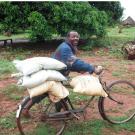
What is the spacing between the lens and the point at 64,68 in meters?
5.47

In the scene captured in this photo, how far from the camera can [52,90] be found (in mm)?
5258

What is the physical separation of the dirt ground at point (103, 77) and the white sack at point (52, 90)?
3.46 feet

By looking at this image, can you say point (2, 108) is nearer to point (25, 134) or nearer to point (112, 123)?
point (25, 134)

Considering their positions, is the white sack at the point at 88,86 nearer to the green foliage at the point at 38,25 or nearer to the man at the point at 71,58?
the man at the point at 71,58

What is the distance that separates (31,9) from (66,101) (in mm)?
8842

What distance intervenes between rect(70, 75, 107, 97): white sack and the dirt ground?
0.74m

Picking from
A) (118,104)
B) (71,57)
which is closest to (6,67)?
(118,104)

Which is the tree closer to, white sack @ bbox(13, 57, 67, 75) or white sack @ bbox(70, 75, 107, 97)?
white sack @ bbox(70, 75, 107, 97)

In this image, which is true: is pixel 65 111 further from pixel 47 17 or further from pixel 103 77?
pixel 47 17

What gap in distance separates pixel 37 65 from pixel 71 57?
56 cm

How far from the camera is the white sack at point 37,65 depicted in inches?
203

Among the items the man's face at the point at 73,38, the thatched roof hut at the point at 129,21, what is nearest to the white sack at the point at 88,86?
the man's face at the point at 73,38

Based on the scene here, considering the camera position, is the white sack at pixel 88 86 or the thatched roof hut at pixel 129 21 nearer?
the white sack at pixel 88 86

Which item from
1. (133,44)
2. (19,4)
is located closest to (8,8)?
(19,4)
